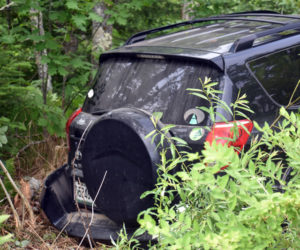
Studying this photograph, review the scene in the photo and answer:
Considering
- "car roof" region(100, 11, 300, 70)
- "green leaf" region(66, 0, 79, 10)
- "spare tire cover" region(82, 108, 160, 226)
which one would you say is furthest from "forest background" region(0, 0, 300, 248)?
"spare tire cover" region(82, 108, 160, 226)

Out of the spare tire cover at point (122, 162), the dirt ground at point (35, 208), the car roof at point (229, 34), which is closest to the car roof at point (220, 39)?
the car roof at point (229, 34)

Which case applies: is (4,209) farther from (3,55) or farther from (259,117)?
(259,117)

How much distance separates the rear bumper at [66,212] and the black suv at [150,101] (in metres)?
0.01

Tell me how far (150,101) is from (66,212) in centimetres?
144

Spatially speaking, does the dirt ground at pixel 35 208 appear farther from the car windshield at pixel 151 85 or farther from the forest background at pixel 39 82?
the car windshield at pixel 151 85

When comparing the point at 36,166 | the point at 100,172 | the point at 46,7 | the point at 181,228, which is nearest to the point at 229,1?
the point at 46,7

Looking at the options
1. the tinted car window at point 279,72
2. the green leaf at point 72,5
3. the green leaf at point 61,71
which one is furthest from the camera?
the green leaf at point 61,71

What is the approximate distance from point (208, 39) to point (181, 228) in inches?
91.3

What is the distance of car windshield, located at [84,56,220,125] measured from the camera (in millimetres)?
3391

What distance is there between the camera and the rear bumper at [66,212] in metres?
3.79

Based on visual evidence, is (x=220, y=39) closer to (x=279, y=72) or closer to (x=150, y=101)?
(x=279, y=72)

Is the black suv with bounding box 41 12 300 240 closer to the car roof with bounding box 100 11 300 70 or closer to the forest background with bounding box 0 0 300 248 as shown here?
the car roof with bounding box 100 11 300 70

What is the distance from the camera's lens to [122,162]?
3324 millimetres

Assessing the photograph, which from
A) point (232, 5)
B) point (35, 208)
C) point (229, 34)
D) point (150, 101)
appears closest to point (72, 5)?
point (229, 34)
